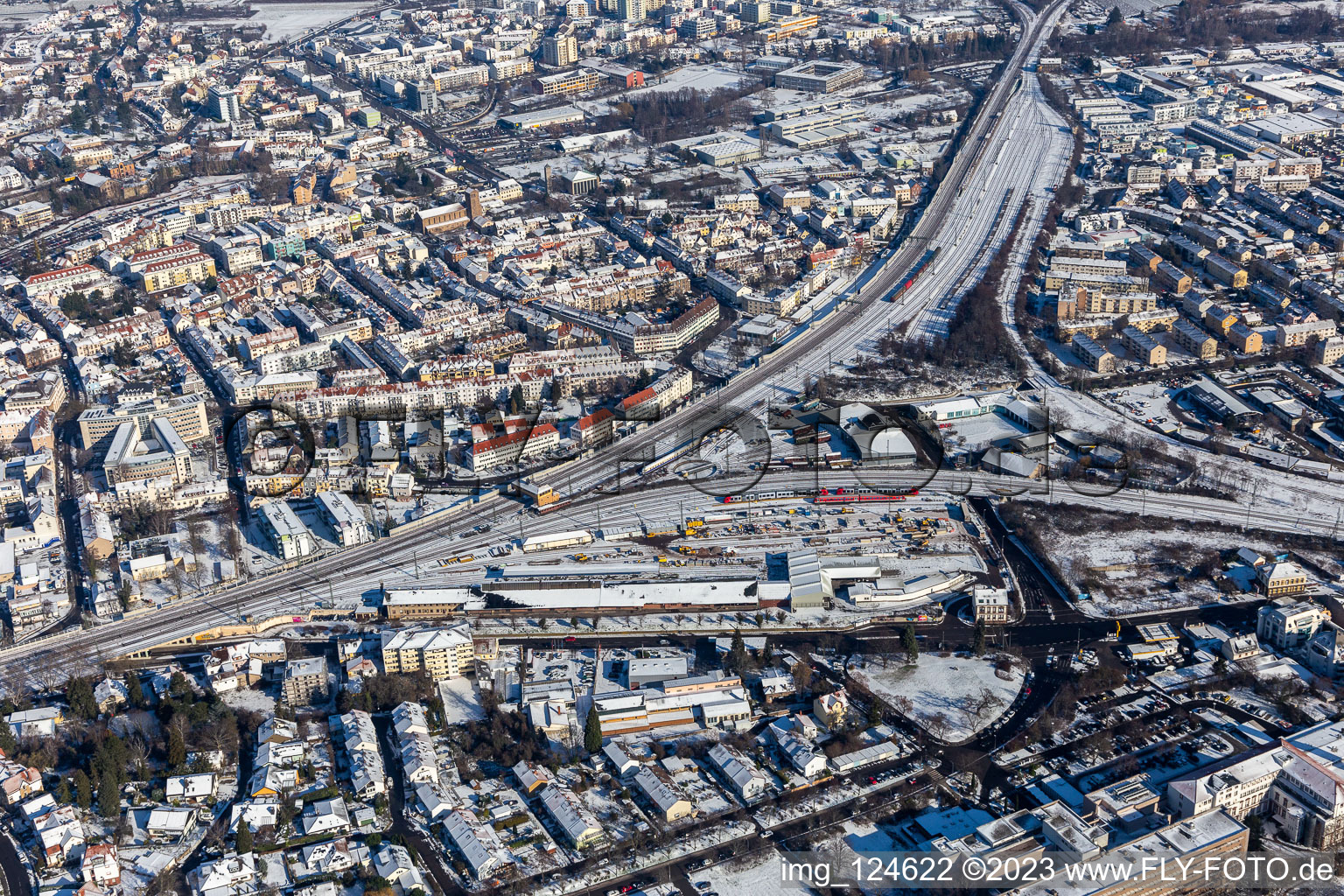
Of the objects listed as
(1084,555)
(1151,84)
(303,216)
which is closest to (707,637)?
(1084,555)

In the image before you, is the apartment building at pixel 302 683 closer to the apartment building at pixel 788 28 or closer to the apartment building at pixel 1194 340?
the apartment building at pixel 1194 340

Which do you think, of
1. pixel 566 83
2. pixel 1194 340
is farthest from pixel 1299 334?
pixel 566 83

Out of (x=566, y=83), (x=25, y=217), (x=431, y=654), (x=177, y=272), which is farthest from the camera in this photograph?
(x=566, y=83)

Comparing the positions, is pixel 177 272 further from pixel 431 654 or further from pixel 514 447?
pixel 431 654

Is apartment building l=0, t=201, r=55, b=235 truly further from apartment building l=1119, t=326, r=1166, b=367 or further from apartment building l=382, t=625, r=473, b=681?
apartment building l=1119, t=326, r=1166, b=367

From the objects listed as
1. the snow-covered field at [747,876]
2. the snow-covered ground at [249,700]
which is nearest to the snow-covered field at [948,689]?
the snow-covered field at [747,876]
